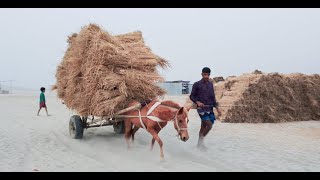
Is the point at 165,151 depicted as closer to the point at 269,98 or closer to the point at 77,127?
the point at 77,127

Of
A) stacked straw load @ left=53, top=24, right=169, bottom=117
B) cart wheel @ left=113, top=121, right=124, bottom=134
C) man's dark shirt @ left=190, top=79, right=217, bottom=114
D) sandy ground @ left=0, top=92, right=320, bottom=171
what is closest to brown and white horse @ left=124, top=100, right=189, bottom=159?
stacked straw load @ left=53, top=24, right=169, bottom=117

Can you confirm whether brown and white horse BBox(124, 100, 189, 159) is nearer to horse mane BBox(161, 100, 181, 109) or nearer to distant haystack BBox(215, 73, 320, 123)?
horse mane BBox(161, 100, 181, 109)

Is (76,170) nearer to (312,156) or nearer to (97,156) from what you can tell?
(97,156)

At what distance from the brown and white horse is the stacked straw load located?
1.46ft

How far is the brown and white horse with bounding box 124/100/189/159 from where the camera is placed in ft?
22.8

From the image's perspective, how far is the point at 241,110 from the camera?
1464 centimetres

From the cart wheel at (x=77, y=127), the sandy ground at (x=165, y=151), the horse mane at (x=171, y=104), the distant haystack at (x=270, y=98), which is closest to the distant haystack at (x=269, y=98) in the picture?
the distant haystack at (x=270, y=98)

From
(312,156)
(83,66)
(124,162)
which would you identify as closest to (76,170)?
(124,162)

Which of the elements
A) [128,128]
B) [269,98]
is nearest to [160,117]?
[128,128]

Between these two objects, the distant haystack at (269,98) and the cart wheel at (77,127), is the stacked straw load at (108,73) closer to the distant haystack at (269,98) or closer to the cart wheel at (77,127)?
the cart wheel at (77,127)

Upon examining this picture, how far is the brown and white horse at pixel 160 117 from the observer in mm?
6938

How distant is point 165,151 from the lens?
27.8ft

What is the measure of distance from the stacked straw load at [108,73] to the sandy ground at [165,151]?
1178 millimetres

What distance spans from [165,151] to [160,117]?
1.30 m
